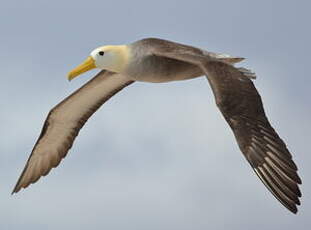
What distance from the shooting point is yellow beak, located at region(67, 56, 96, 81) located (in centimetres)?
1653

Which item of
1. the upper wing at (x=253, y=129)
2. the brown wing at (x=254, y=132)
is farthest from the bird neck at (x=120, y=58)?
the brown wing at (x=254, y=132)

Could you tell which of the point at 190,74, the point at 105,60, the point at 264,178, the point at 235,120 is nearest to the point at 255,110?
the point at 235,120

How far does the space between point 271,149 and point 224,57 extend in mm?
3607

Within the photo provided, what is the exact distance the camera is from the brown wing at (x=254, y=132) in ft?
42.3

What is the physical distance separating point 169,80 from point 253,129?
2.85 metres

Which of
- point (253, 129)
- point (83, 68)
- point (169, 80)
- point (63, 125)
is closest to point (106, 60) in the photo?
point (83, 68)

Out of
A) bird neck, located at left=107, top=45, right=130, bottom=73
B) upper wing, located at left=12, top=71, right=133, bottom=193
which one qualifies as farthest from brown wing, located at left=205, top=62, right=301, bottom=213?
upper wing, located at left=12, top=71, right=133, bottom=193

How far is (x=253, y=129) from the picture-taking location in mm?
13742

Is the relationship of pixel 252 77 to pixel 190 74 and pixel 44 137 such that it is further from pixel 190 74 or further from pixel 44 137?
pixel 44 137

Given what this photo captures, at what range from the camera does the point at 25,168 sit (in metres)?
18.6

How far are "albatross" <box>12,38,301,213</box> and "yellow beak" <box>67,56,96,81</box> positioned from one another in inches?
0.7

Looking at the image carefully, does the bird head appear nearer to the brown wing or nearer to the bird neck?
the bird neck

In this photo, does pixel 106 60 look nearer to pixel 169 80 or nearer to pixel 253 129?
pixel 169 80

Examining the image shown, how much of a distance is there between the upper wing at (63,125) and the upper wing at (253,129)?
404 cm
